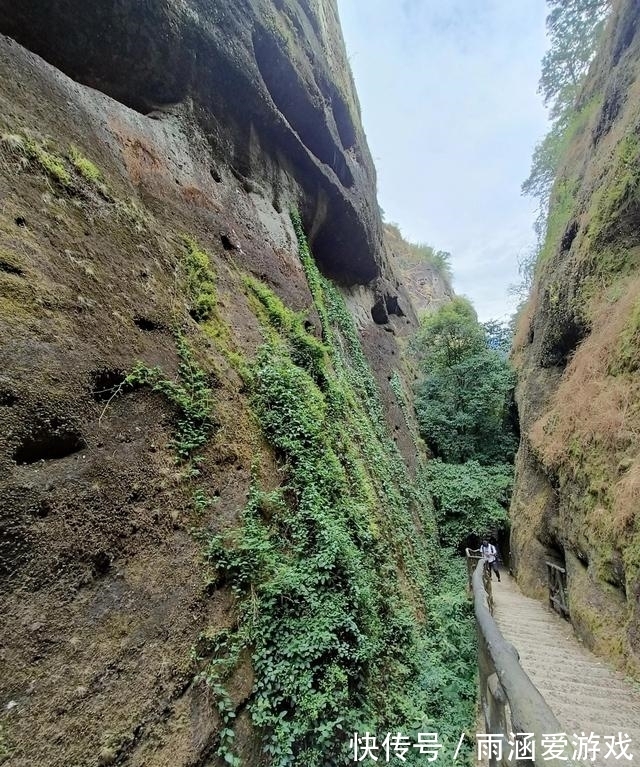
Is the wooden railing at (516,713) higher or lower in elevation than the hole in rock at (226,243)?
lower

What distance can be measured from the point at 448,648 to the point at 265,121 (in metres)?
10.4

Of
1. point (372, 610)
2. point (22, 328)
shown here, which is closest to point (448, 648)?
point (372, 610)

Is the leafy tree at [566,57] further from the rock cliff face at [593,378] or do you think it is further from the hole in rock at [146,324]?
the hole in rock at [146,324]

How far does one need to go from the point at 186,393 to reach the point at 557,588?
347 inches

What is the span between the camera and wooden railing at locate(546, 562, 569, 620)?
771cm

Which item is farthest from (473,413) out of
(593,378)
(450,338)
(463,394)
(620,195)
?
(620,195)

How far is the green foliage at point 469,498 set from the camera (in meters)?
12.4

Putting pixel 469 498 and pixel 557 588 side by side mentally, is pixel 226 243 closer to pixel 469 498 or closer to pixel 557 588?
pixel 557 588

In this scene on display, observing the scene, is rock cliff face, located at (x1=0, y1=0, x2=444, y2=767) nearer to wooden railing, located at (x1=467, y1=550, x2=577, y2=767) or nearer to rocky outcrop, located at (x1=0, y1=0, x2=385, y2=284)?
rocky outcrop, located at (x1=0, y1=0, x2=385, y2=284)

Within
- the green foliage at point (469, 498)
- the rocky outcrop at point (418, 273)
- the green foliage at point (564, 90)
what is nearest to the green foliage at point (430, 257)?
the rocky outcrop at point (418, 273)

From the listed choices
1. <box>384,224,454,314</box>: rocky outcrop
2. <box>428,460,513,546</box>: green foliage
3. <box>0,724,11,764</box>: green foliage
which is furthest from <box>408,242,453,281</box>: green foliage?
<box>0,724,11,764</box>: green foliage

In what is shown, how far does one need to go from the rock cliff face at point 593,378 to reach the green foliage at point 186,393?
5.58 metres

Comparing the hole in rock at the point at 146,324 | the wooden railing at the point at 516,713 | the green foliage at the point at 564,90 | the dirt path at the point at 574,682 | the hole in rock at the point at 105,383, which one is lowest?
the dirt path at the point at 574,682

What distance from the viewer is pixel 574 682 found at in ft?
14.4
